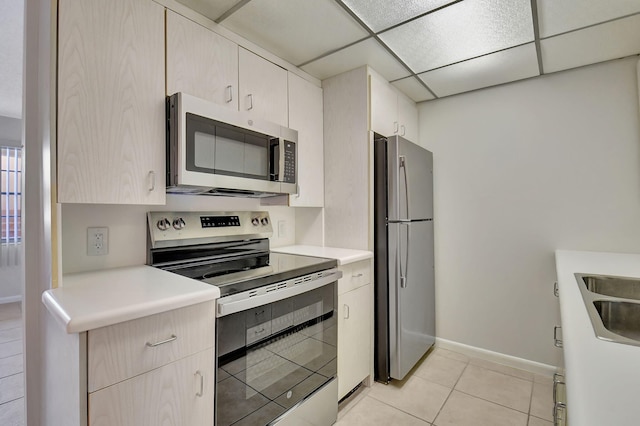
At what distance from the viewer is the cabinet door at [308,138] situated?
2.17 meters

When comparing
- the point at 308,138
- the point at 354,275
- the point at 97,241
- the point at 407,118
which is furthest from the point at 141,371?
the point at 407,118

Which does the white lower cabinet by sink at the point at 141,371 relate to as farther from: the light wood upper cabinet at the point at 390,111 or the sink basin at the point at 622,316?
the light wood upper cabinet at the point at 390,111

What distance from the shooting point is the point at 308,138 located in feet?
7.50

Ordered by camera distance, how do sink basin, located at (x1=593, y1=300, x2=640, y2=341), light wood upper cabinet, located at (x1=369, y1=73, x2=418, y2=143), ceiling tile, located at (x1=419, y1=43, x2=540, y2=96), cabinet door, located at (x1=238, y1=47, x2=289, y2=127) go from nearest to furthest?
sink basin, located at (x1=593, y1=300, x2=640, y2=341) → cabinet door, located at (x1=238, y1=47, x2=289, y2=127) → ceiling tile, located at (x1=419, y1=43, x2=540, y2=96) → light wood upper cabinet, located at (x1=369, y1=73, x2=418, y2=143)

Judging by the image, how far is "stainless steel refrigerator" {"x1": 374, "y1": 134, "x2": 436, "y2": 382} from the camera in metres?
2.16

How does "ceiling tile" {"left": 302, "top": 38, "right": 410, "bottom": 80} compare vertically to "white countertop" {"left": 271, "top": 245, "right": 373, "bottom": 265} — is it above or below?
above

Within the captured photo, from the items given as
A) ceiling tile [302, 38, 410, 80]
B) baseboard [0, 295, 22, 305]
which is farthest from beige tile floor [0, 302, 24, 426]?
ceiling tile [302, 38, 410, 80]

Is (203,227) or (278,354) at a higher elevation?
(203,227)

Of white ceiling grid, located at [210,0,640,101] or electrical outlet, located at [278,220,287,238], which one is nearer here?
white ceiling grid, located at [210,0,640,101]

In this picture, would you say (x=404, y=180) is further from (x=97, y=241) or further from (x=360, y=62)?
(x=97, y=241)

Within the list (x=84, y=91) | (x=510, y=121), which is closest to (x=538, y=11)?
(x=510, y=121)

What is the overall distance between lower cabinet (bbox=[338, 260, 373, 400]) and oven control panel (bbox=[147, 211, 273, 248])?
0.66 meters

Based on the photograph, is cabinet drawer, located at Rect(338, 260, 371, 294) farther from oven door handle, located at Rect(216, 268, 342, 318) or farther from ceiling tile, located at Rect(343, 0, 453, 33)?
ceiling tile, located at Rect(343, 0, 453, 33)

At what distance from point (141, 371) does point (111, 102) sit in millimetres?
1069
